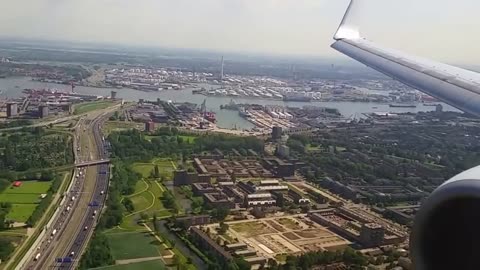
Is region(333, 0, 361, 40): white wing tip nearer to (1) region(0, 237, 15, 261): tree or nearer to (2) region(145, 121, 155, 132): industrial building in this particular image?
(1) region(0, 237, 15, 261): tree

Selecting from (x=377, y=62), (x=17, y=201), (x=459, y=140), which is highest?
(x=377, y=62)

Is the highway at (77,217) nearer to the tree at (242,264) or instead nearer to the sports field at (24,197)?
the sports field at (24,197)

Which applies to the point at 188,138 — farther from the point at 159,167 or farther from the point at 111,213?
the point at 111,213

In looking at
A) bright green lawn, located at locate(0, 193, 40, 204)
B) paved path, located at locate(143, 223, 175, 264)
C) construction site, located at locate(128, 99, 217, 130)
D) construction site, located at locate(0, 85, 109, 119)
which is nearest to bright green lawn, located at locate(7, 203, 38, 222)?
bright green lawn, located at locate(0, 193, 40, 204)

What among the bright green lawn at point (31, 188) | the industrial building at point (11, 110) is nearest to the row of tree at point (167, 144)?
the bright green lawn at point (31, 188)

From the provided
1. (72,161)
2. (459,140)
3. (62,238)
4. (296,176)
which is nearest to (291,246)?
(62,238)

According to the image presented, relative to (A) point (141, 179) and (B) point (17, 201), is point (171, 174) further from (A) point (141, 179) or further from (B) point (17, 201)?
(B) point (17, 201)
